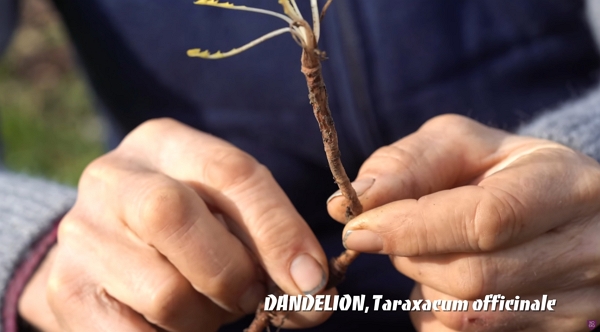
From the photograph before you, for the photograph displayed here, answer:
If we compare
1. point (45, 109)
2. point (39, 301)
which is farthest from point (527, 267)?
point (45, 109)

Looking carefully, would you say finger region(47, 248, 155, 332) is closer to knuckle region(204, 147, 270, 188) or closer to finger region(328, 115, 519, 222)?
knuckle region(204, 147, 270, 188)

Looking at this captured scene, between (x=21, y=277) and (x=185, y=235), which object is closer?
(x=185, y=235)

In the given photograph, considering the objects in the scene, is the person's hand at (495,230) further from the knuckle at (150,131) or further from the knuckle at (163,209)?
the knuckle at (150,131)

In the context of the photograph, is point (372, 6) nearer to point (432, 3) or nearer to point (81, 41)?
point (432, 3)

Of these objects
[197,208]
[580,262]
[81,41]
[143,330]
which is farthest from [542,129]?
[81,41]

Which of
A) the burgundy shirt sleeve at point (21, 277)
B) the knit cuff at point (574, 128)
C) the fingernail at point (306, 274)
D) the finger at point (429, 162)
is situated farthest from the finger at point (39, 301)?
the knit cuff at point (574, 128)

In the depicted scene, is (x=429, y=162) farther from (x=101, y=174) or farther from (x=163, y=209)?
(x=101, y=174)
